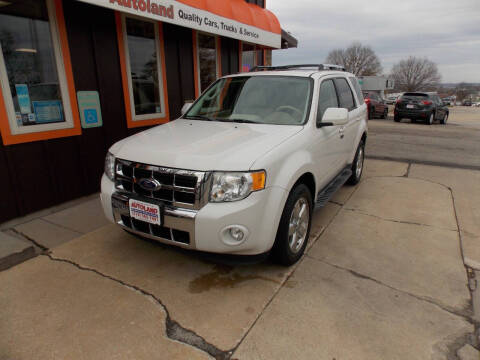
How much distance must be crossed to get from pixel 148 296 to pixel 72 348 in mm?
671

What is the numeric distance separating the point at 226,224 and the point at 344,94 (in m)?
3.33

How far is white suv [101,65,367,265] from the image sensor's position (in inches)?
97.2

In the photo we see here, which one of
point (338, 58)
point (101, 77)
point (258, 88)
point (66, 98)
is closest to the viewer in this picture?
point (258, 88)

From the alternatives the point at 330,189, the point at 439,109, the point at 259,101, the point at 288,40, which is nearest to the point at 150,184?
the point at 259,101

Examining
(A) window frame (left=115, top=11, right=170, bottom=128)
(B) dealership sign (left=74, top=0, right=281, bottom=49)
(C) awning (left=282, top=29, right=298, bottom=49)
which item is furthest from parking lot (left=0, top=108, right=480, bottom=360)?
(C) awning (left=282, top=29, right=298, bottom=49)

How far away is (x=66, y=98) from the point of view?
4641mm

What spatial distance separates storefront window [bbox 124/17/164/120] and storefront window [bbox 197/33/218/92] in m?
1.41

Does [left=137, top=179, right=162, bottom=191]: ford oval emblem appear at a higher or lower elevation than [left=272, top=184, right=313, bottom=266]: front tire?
higher

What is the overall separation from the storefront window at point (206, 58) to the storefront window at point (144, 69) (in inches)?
55.3

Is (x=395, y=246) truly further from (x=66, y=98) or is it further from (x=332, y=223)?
(x=66, y=98)

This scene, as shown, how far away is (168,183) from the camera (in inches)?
103

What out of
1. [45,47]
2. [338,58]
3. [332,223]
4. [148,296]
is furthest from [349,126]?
[338,58]

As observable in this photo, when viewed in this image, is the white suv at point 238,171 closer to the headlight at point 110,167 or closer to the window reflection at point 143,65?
the headlight at point 110,167

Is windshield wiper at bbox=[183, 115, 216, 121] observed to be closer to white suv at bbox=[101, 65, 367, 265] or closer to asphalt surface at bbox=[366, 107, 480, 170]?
white suv at bbox=[101, 65, 367, 265]
